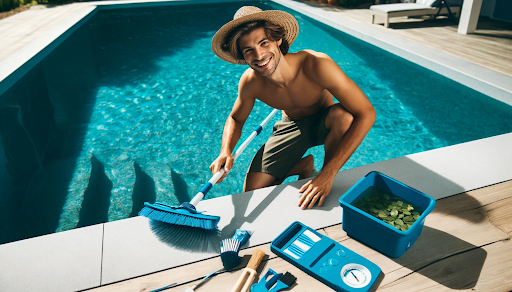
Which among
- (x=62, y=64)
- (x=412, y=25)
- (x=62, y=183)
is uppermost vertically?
(x=412, y=25)

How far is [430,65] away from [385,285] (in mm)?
4183

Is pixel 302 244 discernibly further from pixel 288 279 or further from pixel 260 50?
pixel 260 50

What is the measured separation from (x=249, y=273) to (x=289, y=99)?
126 centimetres

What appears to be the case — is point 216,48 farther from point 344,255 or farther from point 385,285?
point 385,285

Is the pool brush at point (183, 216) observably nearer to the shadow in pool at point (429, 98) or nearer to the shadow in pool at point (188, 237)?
the shadow in pool at point (188, 237)

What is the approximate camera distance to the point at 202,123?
441 centimetres

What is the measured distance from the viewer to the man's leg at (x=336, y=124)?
84.0 inches

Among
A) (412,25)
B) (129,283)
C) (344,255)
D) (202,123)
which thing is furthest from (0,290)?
(412,25)

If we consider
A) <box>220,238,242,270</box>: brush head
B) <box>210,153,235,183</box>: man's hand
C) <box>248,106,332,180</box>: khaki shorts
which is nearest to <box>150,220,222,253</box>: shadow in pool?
<box>220,238,242,270</box>: brush head

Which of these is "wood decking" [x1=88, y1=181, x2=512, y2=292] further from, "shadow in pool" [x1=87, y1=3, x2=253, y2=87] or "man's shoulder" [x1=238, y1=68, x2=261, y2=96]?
"shadow in pool" [x1=87, y1=3, x2=253, y2=87]

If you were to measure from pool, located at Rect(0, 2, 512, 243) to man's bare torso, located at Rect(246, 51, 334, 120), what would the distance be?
1.26m

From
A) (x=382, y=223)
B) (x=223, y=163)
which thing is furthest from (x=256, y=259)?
(x=223, y=163)

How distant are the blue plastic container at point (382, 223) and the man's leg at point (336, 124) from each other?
19.1 inches

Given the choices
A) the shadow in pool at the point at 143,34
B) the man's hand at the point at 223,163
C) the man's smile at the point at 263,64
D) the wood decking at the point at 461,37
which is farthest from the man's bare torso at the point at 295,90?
the shadow in pool at the point at 143,34
